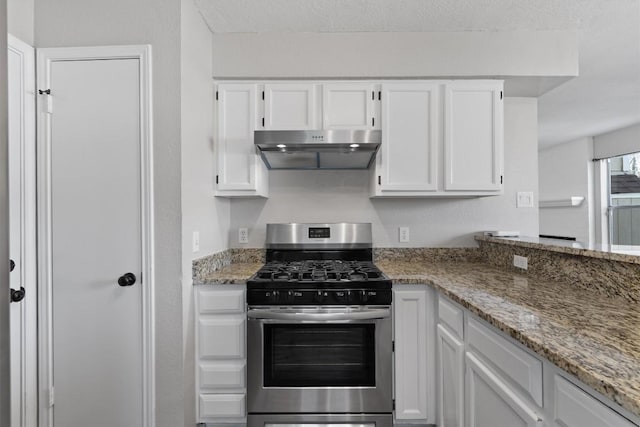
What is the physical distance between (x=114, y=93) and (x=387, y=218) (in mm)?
1909

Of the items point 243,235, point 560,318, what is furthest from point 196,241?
point 560,318

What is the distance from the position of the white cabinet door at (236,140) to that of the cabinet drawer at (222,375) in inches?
40.8

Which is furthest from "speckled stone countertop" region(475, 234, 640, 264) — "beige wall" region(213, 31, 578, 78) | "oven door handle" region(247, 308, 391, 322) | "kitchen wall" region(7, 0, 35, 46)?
"kitchen wall" region(7, 0, 35, 46)

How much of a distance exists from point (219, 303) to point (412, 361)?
3.70ft

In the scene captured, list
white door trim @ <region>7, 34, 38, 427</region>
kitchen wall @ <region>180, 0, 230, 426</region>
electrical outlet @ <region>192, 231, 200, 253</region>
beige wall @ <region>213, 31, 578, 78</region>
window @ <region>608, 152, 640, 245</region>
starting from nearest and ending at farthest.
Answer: white door trim @ <region>7, 34, 38, 427</region>, kitchen wall @ <region>180, 0, 230, 426</region>, electrical outlet @ <region>192, 231, 200, 253</region>, beige wall @ <region>213, 31, 578, 78</region>, window @ <region>608, 152, 640, 245</region>

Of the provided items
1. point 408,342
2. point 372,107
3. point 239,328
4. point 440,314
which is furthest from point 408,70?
point 239,328

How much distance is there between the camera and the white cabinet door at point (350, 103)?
2223 mm

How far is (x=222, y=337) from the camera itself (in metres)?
1.86

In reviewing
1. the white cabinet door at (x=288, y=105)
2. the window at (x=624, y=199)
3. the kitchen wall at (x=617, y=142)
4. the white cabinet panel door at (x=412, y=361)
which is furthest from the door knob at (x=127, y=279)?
the window at (x=624, y=199)

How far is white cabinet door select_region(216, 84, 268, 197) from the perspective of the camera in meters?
2.22

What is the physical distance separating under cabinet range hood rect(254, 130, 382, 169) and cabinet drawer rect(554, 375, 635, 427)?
1.41 m

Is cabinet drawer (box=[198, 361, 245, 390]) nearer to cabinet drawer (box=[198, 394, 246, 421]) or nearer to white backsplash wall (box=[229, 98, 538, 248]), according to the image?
cabinet drawer (box=[198, 394, 246, 421])

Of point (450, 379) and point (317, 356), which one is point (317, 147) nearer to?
point (317, 356)

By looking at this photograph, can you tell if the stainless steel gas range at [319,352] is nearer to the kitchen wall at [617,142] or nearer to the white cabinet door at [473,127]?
the white cabinet door at [473,127]
